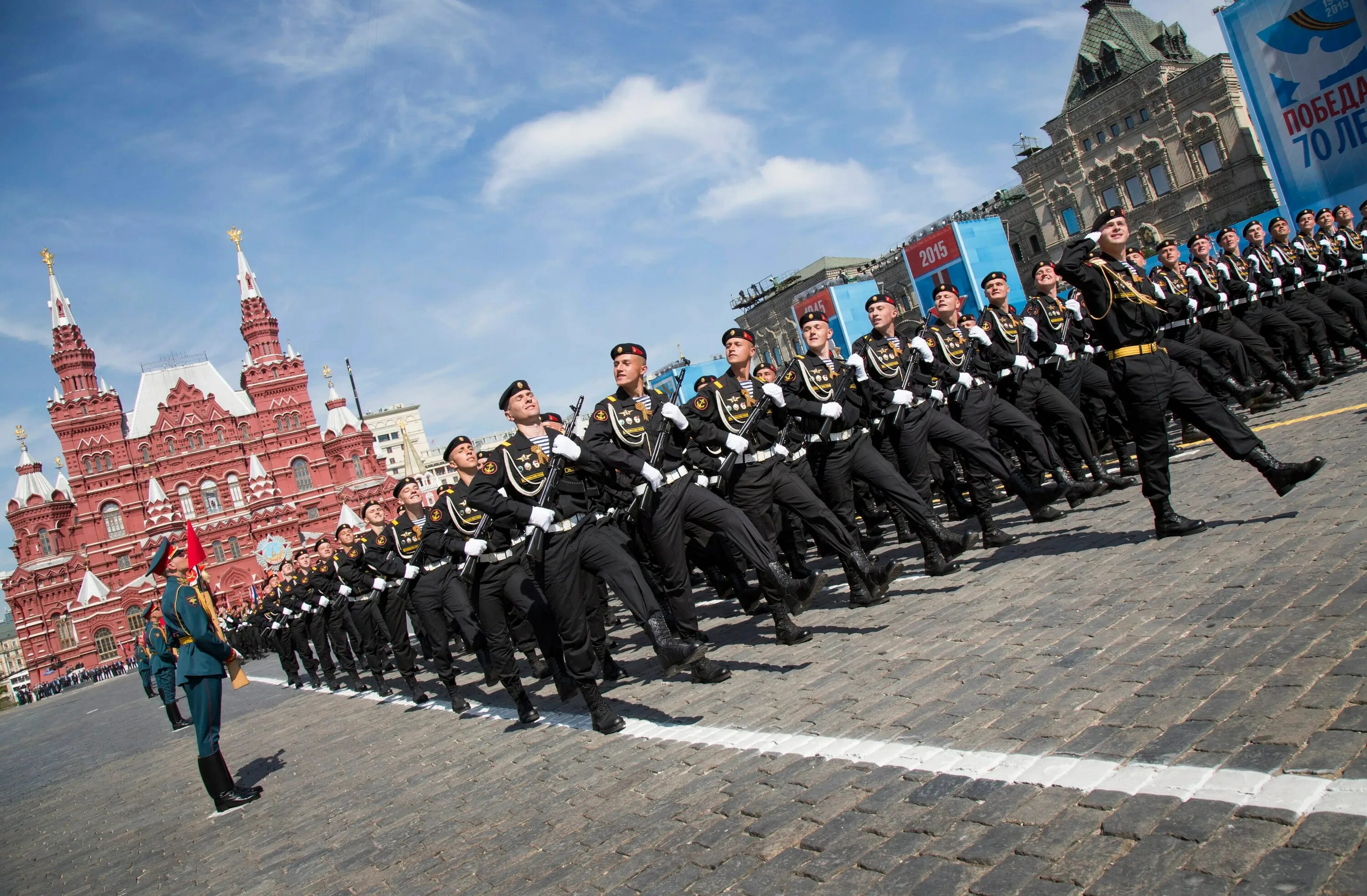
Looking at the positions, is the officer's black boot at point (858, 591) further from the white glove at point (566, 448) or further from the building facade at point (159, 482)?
the building facade at point (159, 482)

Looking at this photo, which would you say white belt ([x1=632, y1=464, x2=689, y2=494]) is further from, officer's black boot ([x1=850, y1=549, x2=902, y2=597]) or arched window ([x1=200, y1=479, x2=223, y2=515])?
arched window ([x1=200, y1=479, x2=223, y2=515])

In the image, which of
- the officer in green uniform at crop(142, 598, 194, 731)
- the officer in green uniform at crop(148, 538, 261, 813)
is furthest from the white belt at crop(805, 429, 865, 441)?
the officer in green uniform at crop(142, 598, 194, 731)

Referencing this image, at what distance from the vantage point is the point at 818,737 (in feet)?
15.3

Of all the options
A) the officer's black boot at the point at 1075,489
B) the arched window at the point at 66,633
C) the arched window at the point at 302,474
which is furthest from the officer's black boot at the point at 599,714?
the arched window at the point at 66,633

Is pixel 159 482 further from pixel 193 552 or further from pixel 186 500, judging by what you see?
pixel 193 552

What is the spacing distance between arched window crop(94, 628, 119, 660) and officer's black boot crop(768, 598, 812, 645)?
74.3m

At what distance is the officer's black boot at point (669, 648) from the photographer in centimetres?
616

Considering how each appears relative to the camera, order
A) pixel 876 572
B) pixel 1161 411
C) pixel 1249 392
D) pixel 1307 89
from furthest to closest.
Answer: pixel 1307 89 < pixel 1249 392 < pixel 876 572 < pixel 1161 411

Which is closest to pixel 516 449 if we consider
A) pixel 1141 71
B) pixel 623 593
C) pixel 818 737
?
pixel 623 593

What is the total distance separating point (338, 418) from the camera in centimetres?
7794

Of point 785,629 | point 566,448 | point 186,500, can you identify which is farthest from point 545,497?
point 186,500

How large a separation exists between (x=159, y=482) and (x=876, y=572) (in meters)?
77.9

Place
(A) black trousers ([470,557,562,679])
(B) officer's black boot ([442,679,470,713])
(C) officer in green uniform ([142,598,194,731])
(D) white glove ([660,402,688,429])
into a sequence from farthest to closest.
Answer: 1. (C) officer in green uniform ([142,598,194,731])
2. (B) officer's black boot ([442,679,470,713])
3. (A) black trousers ([470,557,562,679])
4. (D) white glove ([660,402,688,429])

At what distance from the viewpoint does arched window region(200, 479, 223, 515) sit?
72.4m
